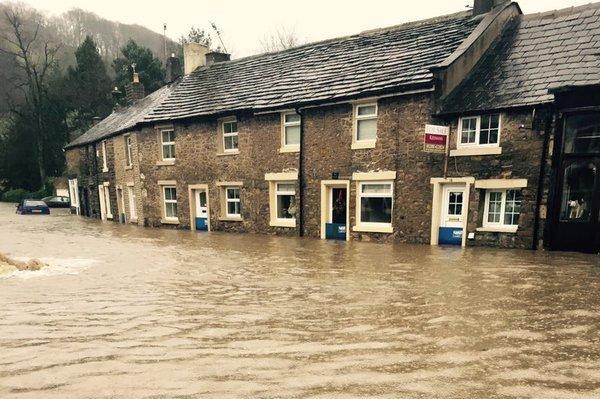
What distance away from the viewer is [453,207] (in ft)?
38.7

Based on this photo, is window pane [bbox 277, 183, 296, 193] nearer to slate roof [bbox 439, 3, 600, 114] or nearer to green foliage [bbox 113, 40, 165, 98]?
slate roof [bbox 439, 3, 600, 114]

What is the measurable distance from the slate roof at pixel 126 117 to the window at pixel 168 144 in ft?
5.68

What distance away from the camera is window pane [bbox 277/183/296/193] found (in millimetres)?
15141

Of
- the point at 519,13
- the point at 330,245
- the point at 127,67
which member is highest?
the point at 127,67

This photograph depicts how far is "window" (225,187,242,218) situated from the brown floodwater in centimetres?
817

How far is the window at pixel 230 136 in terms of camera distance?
55.2 ft

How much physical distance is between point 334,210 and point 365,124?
3322 mm

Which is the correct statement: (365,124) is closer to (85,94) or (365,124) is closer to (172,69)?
(172,69)

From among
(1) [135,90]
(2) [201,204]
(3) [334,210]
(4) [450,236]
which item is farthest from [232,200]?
(1) [135,90]

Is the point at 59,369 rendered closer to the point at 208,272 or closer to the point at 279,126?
the point at 208,272

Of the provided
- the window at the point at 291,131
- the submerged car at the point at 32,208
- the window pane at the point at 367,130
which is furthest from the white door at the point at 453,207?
the submerged car at the point at 32,208

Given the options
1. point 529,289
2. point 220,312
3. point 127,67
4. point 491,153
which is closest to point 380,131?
point 491,153

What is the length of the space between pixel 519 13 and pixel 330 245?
448 inches

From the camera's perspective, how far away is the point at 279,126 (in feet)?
49.9
